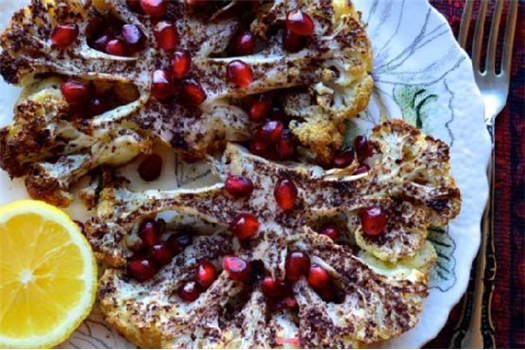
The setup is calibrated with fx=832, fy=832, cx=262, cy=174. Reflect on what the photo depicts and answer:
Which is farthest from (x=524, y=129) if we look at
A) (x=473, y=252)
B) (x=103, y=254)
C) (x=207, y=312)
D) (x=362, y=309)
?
(x=103, y=254)

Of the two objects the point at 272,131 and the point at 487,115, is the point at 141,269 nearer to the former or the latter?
the point at 272,131

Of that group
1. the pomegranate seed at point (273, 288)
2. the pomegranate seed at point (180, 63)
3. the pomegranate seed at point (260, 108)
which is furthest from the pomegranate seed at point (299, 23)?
the pomegranate seed at point (273, 288)

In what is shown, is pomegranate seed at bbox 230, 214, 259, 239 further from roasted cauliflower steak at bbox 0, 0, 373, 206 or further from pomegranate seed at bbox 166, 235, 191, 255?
roasted cauliflower steak at bbox 0, 0, 373, 206

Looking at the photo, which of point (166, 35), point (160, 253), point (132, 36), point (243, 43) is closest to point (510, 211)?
point (243, 43)

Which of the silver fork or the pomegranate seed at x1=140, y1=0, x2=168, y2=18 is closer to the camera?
the pomegranate seed at x1=140, y1=0, x2=168, y2=18

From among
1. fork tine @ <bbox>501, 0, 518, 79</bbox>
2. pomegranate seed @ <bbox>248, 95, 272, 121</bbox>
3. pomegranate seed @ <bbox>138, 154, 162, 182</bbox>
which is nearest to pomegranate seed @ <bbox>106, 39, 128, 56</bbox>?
pomegranate seed @ <bbox>138, 154, 162, 182</bbox>

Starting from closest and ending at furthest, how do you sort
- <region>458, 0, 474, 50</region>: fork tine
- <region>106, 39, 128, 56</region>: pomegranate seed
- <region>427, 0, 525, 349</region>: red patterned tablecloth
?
<region>106, 39, 128, 56</region>: pomegranate seed → <region>427, 0, 525, 349</region>: red patterned tablecloth → <region>458, 0, 474, 50</region>: fork tine

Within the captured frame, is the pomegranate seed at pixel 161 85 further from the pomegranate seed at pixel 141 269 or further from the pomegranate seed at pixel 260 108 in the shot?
the pomegranate seed at pixel 141 269

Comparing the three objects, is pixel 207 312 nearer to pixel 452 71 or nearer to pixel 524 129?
pixel 452 71
